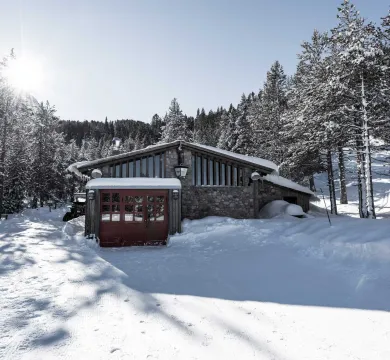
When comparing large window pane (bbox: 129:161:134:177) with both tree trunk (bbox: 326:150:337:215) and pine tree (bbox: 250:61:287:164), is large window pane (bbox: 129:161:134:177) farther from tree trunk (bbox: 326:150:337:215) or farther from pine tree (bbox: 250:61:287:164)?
pine tree (bbox: 250:61:287:164)

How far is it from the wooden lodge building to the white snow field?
211cm

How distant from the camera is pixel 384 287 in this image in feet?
16.0

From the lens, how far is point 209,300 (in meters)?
4.99

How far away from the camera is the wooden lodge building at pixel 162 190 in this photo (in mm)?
11156

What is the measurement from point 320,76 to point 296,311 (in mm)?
16873

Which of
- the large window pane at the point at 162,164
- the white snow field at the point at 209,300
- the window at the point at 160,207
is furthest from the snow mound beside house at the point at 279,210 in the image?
the window at the point at 160,207

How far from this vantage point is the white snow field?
3434 mm

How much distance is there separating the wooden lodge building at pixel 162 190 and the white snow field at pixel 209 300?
211cm

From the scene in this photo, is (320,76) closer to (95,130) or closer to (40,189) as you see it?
(40,189)

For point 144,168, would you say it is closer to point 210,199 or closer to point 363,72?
point 210,199

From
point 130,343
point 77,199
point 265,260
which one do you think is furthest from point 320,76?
point 77,199

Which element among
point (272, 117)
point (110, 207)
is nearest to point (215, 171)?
point (110, 207)

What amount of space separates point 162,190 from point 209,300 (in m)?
6.94

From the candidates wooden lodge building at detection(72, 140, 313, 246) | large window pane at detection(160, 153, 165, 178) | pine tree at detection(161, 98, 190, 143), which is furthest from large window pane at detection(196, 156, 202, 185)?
pine tree at detection(161, 98, 190, 143)
